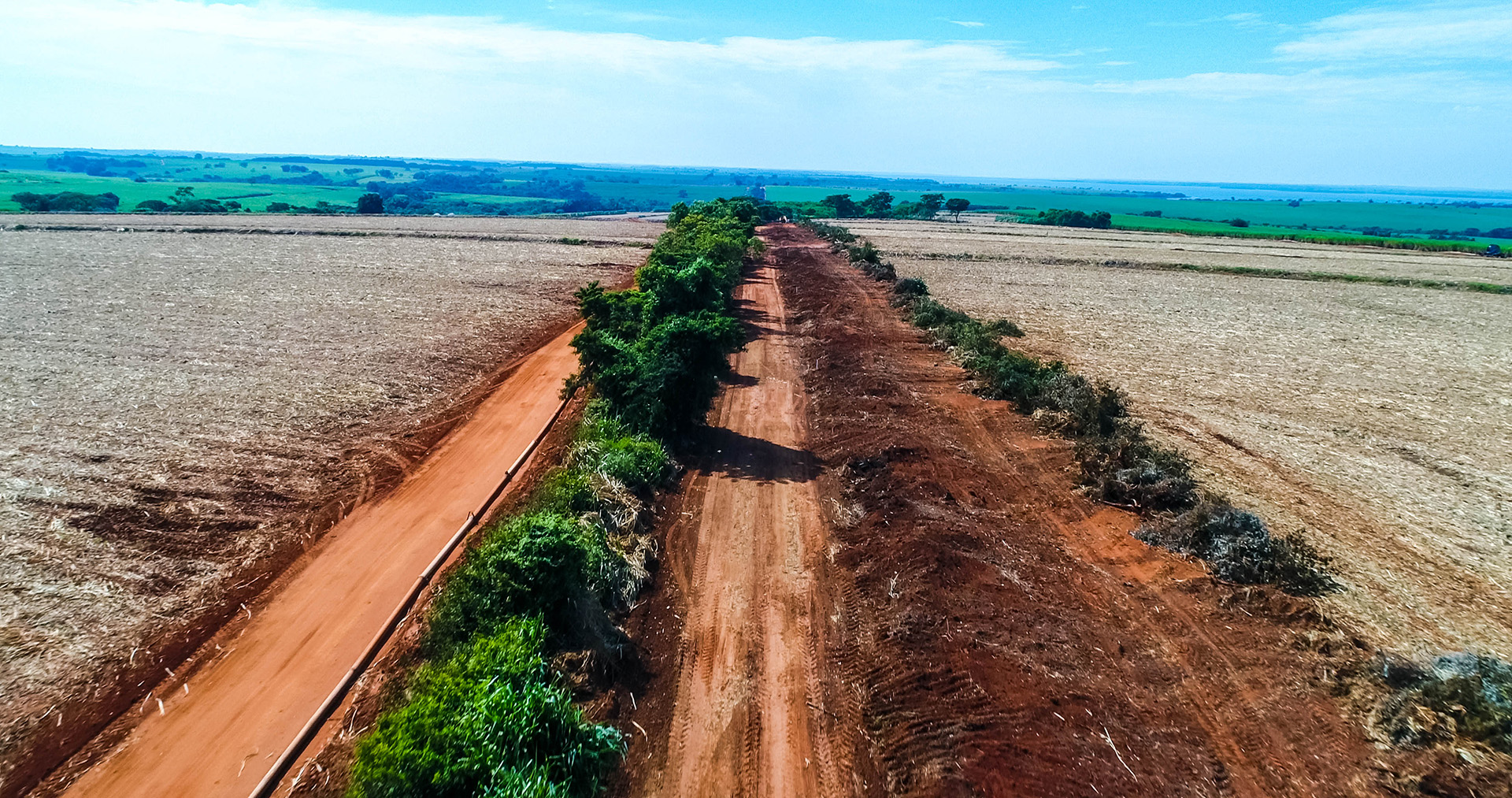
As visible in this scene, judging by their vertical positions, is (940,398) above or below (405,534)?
above

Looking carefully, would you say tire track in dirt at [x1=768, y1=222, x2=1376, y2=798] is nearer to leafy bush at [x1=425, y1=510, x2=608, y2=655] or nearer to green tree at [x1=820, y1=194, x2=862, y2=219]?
leafy bush at [x1=425, y1=510, x2=608, y2=655]

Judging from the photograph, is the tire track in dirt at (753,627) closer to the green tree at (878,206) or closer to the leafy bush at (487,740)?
the leafy bush at (487,740)

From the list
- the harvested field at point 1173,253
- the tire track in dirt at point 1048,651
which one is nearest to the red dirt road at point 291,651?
the tire track in dirt at point 1048,651

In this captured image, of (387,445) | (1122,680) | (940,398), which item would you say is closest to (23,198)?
(387,445)

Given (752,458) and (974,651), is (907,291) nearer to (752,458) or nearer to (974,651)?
(752,458)

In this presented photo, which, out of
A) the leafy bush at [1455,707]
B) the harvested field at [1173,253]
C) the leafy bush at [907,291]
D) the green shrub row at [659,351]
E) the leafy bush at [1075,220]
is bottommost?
the leafy bush at [1455,707]

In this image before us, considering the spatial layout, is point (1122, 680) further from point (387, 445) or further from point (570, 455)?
point (387, 445)
